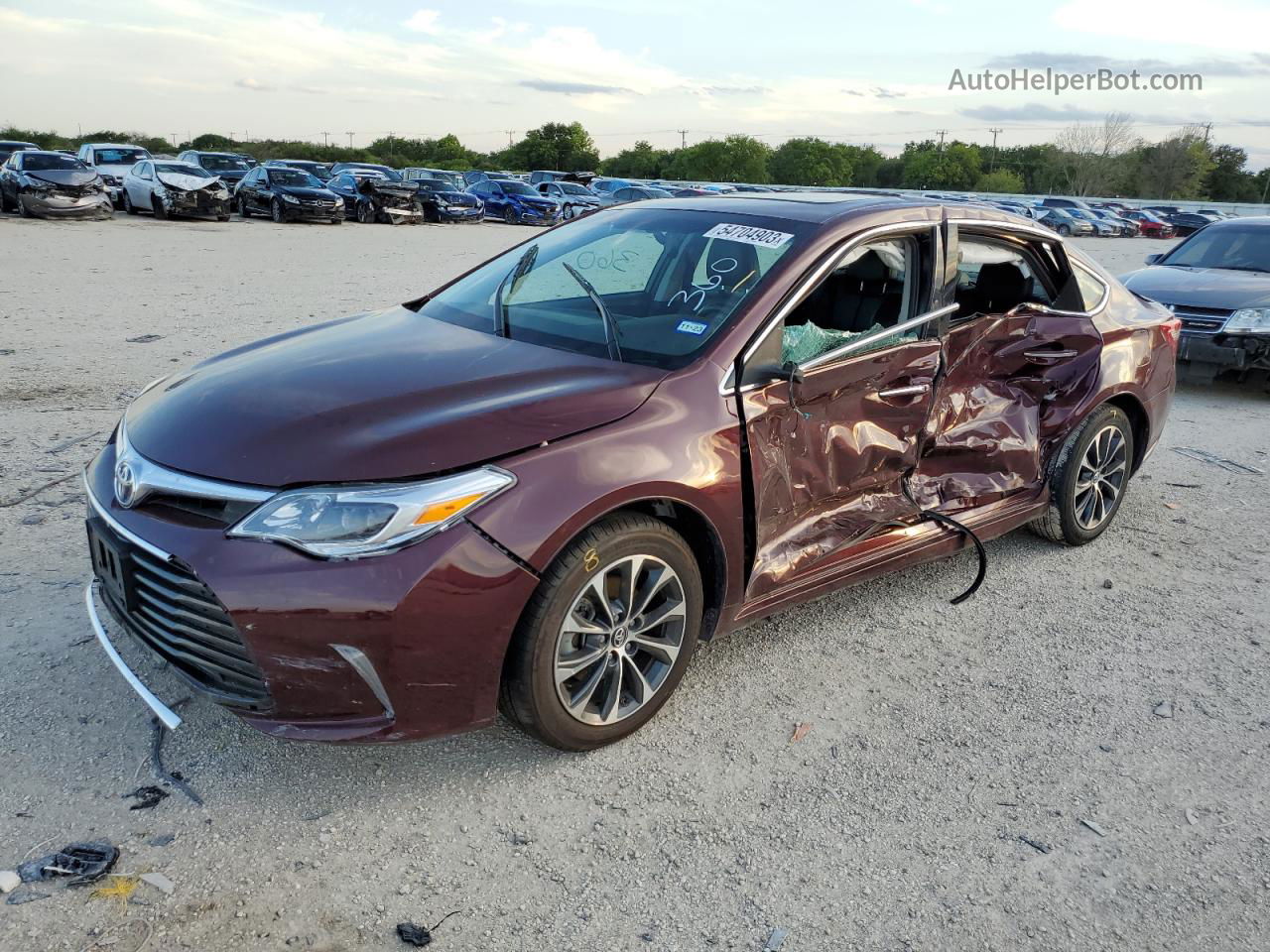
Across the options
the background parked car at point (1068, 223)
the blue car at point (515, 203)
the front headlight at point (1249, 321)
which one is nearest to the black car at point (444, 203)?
the blue car at point (515, 203)

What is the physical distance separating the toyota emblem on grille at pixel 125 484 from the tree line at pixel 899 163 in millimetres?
86576

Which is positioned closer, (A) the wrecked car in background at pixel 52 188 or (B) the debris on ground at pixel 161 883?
(B) the debris on ground at pixel 161 883

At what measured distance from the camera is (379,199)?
93.1 feet

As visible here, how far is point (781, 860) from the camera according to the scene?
276cm

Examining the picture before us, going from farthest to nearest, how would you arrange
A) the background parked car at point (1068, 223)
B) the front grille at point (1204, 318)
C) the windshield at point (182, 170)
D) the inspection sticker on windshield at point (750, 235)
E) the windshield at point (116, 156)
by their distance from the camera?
the background parked car at point (1068, 223), the windshield at point (116, 156), the windshield at point (182, 170), the front grille at point (1204, 318), the inspection sticker on windshield at point (750, 235)

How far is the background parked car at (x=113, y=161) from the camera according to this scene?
1003 inches

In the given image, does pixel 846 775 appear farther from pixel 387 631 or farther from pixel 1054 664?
pixel 387 631

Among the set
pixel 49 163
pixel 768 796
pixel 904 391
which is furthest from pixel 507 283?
pixel 49 163

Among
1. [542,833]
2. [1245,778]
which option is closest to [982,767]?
[1245,778]

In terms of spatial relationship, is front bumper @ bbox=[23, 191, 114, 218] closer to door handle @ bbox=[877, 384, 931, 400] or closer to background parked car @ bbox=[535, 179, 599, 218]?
background parked car @ bbox=[535, 179, 599, 218]

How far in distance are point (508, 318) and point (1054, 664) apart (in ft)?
8.38

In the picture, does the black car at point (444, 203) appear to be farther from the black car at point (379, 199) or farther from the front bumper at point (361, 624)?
the front bumper at point (361, 624)

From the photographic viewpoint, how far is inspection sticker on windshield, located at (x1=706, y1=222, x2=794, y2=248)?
3723mm

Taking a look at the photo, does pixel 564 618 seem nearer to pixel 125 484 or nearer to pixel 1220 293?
pixel 125 484
